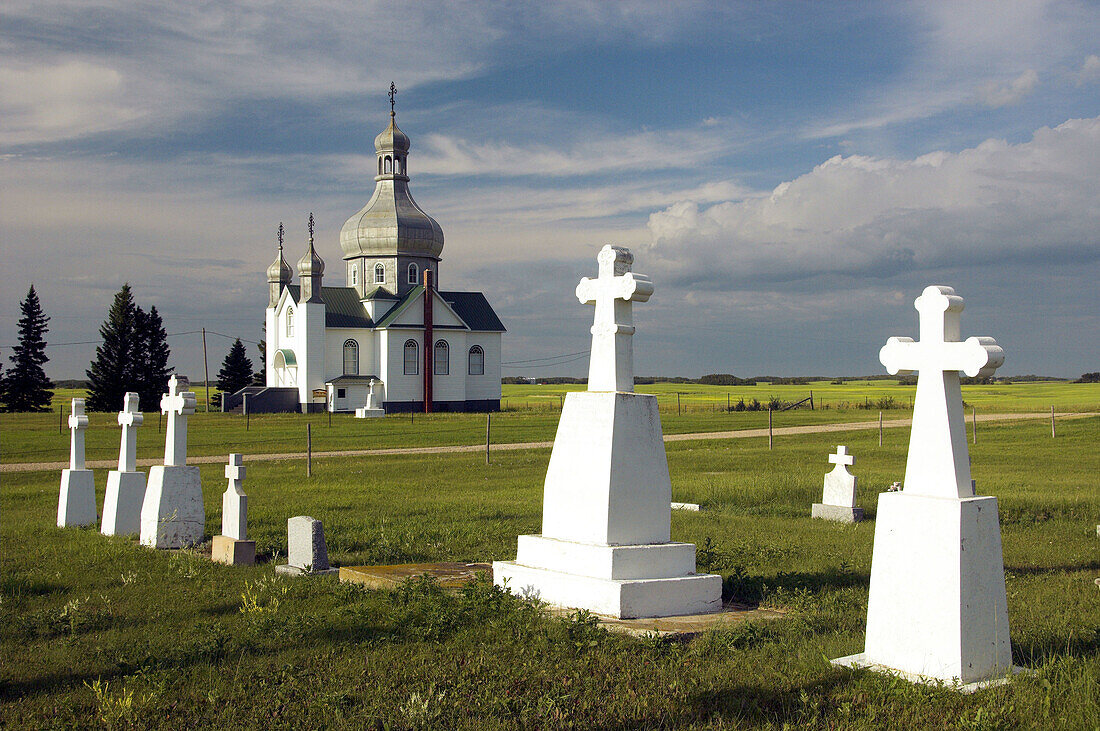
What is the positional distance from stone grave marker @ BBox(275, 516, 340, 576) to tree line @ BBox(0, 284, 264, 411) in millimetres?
61204

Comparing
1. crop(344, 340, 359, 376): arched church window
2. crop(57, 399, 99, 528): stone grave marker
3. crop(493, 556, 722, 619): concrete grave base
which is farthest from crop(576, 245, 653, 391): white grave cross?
crop(344, 340, 359, 376): arched church window

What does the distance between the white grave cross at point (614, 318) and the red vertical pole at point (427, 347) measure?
172ft

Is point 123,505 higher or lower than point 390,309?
lower

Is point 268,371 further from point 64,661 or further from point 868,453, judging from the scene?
point 64,661

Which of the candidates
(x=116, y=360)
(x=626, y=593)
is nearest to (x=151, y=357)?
(x=116, y=360)

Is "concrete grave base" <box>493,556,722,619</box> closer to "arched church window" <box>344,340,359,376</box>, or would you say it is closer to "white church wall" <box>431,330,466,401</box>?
"white church wall" <box>431,330,466,401</box>

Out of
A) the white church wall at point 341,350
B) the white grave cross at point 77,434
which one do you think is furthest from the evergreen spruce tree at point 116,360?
the white grave cross at point 77,434

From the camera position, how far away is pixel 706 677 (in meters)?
5.70

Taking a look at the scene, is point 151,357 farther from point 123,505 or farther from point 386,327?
point 123,505

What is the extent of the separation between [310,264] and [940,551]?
58.7m

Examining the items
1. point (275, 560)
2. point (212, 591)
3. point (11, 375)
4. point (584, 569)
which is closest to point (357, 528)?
point (275, 560)

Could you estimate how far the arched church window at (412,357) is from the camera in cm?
6006

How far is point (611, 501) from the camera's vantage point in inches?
297

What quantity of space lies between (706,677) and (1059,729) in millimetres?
1842
